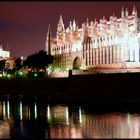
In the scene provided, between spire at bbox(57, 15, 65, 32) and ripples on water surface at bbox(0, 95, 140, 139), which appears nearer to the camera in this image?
ripples on water surface at bbox(0, 95, 140, 139)

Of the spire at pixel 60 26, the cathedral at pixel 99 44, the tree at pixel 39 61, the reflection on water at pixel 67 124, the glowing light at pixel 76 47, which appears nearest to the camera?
the reflection on water at pixel 67 124

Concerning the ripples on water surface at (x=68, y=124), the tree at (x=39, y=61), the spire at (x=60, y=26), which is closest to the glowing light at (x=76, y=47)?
the tree at (x=39, y=61)

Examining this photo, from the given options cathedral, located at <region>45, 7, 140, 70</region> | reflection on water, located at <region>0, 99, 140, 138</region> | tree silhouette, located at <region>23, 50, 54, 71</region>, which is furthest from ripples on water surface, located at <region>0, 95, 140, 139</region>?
tree silhouette, located at <region>23, 50, 54, 71</region>

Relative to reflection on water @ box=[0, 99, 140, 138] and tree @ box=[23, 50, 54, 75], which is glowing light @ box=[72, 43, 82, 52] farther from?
reflection on water @ box=[0, 99, 140, 138]

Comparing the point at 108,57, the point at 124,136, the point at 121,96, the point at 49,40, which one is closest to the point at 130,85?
the point at 121,96

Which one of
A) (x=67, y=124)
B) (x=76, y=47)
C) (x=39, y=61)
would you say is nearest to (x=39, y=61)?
(x=39, y=61)

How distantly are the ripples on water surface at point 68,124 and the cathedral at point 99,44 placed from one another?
36357 mm

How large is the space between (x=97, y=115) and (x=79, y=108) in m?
5.65

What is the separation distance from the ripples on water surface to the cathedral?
36.4m

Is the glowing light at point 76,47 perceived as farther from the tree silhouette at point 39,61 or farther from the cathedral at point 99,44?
the tree silhouette at point 39,61

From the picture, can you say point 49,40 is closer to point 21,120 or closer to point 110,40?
point 110,40

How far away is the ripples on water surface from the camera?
2225cm

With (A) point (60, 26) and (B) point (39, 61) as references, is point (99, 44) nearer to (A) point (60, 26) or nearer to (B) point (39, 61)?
(B) point (39, 61)

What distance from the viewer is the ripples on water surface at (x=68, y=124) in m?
22.3
